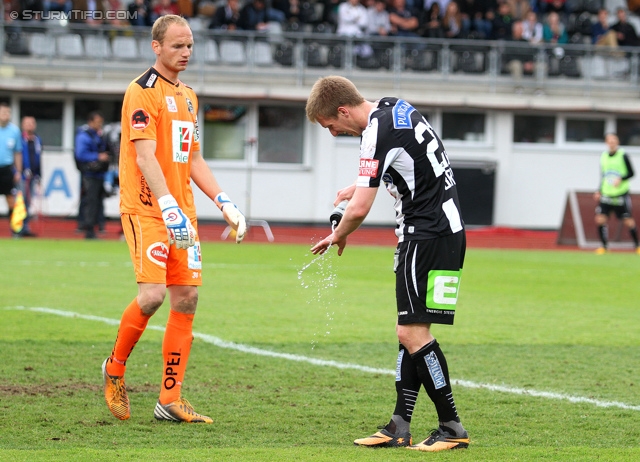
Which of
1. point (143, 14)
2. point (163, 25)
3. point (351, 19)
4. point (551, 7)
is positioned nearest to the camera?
point (163, 25)

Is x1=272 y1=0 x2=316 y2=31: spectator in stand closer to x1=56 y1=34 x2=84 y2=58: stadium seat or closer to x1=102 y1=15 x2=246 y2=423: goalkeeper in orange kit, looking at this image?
x1=56 y1=34 x2=84 y2=58: stadium seat

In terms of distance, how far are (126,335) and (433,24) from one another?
2336 cm

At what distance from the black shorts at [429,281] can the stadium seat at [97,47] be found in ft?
74.8

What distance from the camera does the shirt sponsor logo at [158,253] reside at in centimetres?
567

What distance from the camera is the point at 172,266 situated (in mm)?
5812

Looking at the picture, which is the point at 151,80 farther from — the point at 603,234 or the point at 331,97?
the point at 603,234

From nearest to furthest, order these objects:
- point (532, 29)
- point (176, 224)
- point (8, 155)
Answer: point (176, 224) → point (8, 155) → point (532, 29)

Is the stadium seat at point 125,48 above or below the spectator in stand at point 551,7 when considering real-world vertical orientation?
below

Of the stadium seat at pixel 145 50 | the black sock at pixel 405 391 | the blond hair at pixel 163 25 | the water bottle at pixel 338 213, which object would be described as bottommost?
the black sock at pixel 405 391

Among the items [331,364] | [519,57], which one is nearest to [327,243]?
[331,364]

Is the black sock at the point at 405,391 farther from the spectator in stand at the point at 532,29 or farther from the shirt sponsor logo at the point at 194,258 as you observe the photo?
the spectator in stand at the point at 532,29

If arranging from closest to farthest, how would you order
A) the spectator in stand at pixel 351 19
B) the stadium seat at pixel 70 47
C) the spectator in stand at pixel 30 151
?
1. the spectator in stand at pixel 30 151
2. the stadium seat at pixel 70 47
3. the spectator in stand at pixel 351 19

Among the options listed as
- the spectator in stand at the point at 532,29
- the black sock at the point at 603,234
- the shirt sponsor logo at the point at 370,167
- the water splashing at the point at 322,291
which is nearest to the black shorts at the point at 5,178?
the water splashing at the point at 322,291

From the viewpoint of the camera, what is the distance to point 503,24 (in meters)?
29.1
